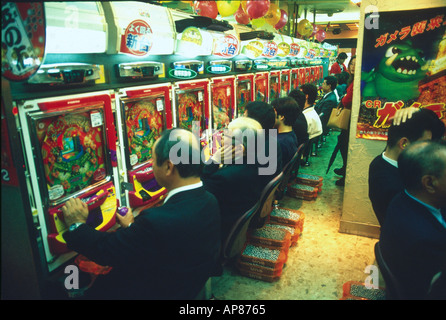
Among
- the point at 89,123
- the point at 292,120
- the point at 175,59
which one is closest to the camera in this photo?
the point at 89,123

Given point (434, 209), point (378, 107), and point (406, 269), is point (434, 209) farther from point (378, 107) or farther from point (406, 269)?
point (378, 107)

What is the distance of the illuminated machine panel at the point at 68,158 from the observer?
178 cm

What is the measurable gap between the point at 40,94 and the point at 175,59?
1.61 meters

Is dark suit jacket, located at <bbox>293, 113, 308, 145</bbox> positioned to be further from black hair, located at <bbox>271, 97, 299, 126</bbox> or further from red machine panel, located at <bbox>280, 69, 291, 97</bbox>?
red machine panel, located at <bbox>280, 69, 291, 97</bbox>

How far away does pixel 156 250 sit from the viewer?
1.56 m

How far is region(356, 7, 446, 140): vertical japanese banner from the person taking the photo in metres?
2.95

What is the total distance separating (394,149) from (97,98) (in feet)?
7.09

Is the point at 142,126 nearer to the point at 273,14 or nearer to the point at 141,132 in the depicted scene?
the point at 141,132

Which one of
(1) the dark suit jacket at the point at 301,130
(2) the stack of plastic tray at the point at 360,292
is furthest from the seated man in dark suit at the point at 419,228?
(1) the dark suit jacket at the point at 301,130

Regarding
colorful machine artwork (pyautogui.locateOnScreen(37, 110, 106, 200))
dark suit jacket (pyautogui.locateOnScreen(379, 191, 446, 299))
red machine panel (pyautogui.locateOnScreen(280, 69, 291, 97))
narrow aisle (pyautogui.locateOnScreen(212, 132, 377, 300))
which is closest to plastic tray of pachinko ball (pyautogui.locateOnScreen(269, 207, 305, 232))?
narrow aisle (pyautogui.locateOnScreen(212, 132, 377, 300))

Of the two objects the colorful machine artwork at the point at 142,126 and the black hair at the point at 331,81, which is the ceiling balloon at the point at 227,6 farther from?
the black hair at the point at 331,81

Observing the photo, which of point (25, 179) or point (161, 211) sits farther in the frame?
point (25, 179)

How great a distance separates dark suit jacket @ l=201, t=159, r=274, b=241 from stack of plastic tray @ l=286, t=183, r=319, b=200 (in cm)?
231
